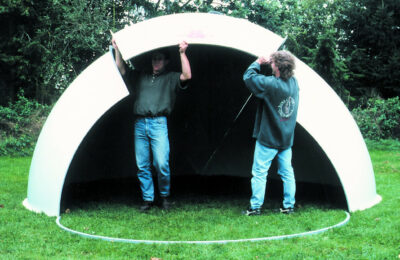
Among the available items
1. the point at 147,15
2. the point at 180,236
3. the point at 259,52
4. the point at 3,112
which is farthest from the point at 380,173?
the point at 147,15

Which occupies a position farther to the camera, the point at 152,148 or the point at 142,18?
the point at 142,18

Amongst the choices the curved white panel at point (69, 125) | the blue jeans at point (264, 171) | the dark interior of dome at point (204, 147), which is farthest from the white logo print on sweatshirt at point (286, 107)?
the curved white panel at point (69, 125)

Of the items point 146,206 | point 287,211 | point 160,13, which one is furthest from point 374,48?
point 146,206

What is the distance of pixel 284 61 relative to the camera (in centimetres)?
516

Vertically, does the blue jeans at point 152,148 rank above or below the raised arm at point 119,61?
below

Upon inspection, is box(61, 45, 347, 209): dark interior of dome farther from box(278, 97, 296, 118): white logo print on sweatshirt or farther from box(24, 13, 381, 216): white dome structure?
box(278, 97, 296, 118): white logo print on sweatshirt

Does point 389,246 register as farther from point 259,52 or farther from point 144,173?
point 144,173

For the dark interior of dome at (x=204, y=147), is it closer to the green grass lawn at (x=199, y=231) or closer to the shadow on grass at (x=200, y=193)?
the shadow on grass at (x=200, y=193)

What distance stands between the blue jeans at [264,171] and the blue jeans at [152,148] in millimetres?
1051

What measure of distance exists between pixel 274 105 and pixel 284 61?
465mm

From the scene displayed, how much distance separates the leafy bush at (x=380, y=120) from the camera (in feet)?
46.9

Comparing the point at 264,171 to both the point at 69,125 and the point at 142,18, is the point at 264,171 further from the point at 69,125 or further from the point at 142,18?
the point at 142,18

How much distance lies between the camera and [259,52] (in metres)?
5.17

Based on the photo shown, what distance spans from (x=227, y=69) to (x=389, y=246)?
11.6 ft
